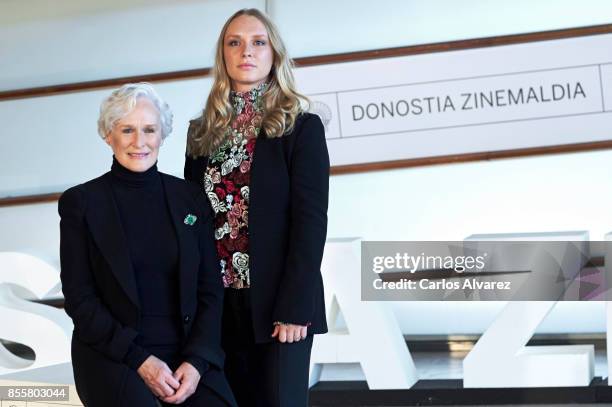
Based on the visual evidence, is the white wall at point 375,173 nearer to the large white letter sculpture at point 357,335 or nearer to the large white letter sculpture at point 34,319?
the large white letter sculpture at point 34,319

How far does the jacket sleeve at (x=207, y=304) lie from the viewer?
6.83 ft

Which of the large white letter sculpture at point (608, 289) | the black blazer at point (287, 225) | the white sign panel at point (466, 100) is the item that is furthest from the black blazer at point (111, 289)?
the white sign panel at point (466, 100)

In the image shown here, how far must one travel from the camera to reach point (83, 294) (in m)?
2.06

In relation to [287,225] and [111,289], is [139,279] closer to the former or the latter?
[111,289]

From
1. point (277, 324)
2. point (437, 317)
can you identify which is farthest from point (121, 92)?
point (437, 317)

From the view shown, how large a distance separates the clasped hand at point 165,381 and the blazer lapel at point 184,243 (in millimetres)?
148

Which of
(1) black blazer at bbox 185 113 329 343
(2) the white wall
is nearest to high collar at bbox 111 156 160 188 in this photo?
(1) black blazer at bbox 185 113 329 343

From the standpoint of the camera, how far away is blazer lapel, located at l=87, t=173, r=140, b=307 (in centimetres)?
202

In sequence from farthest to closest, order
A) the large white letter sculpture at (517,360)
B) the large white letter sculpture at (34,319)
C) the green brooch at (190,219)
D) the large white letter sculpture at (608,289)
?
the large white letter sculpture at (34,319), the large white letter sculpture at (517,360), the large white letter sculpture at (608,289), the green brooch at (190,219)

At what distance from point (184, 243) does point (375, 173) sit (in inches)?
135

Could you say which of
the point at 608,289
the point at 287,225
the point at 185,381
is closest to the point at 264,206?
the point at 287,225

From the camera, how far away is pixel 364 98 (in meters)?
5.40

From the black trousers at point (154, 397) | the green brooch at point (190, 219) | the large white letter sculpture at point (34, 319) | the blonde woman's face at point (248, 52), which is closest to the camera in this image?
the black trousers at point (154, 397)

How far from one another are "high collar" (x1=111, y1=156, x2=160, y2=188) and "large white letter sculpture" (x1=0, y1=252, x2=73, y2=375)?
101 inches
